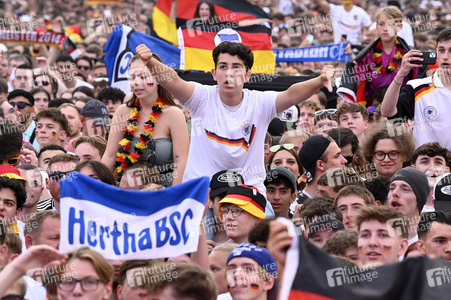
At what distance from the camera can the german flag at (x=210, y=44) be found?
40.4ft

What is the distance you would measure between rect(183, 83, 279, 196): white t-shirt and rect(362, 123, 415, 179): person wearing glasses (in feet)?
5.68

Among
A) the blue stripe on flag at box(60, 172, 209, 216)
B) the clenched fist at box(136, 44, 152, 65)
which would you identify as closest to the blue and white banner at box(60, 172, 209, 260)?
the blue stripe on flag at box(60, 172, 209, 216)

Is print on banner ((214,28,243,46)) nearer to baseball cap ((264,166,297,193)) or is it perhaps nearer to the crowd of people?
the crowd of people

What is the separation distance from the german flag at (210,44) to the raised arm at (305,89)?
479 cm

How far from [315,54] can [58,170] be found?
7154 mm

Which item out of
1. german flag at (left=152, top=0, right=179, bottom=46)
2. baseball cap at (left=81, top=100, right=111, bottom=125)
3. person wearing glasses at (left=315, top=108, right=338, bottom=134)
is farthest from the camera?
german flag at (left=152, top=0, right=179, bottom=46)

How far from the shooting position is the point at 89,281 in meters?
5.42

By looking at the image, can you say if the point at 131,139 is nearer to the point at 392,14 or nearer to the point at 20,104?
the point at 392,14

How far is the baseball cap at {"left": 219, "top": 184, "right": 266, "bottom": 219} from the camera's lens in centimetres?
720

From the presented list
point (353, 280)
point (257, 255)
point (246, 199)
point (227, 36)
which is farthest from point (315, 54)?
point (353, 280)

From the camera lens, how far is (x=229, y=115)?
738 centimetres

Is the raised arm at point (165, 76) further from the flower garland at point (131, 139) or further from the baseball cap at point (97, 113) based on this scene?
the baseball cap at point (97, 113)

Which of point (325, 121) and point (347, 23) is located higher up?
point (347, 23)

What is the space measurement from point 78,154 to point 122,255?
3.17 metres
